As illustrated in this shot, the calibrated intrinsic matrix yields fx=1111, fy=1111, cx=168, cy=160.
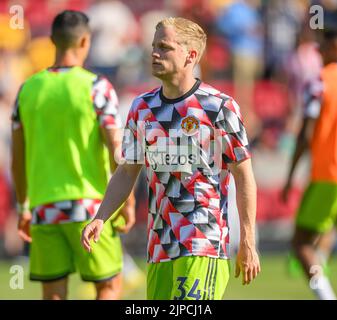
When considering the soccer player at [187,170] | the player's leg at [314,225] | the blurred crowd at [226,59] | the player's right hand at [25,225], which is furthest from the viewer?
the blurred crowd at [226,59]

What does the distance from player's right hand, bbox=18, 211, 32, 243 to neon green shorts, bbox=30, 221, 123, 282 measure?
25cm

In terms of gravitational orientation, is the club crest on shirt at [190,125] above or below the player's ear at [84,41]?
below

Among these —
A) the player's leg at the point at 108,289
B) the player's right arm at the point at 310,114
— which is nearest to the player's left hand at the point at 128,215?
the player's leg at the point at 108,289

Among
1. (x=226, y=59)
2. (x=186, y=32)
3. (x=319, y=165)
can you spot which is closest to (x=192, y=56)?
(x=186, y=32)

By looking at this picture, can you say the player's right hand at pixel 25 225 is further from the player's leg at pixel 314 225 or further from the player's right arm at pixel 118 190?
the player's leg at pixel 314 225

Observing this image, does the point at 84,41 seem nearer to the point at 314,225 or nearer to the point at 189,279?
the point at 189,279

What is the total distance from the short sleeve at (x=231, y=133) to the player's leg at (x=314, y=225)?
3869 millimetres

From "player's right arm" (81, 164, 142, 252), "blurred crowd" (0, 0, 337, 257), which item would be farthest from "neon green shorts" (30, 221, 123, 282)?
"blurred crowd" (0, 0, 337, 257)

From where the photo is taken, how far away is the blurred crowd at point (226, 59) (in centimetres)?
1627

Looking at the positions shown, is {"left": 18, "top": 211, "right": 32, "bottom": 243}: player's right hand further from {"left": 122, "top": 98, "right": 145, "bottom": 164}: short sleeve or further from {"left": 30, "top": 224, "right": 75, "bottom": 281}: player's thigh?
{"left": 122, "top": 98, "right": 145, "bottom": 164}: short sleeve

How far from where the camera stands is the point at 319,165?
33.1ft

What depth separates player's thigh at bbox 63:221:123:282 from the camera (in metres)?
8.20

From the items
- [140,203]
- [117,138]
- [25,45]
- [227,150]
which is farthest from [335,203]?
[25,45]

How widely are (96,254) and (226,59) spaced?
9.77 meters
